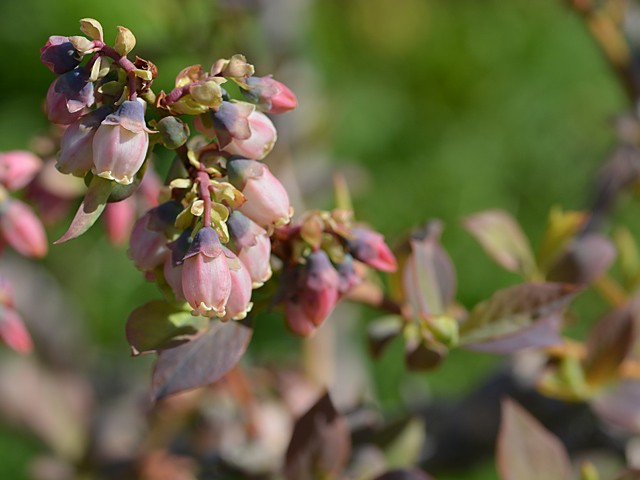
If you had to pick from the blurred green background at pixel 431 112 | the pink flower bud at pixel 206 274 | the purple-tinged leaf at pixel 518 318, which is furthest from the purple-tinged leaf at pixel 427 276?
the blurred green background at pixel 431 112

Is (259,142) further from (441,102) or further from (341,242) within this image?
(441,102)

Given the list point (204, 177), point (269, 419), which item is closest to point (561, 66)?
point (269, 419)

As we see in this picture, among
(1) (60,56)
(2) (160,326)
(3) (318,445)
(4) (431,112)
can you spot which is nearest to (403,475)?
(3) (318,445)

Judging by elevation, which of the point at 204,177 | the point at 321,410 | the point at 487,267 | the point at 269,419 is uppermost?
the point at 204,177

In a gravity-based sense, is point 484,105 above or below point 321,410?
below

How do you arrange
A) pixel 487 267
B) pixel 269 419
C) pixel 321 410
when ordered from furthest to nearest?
pixel 487 267 < pixel 269 419 < pixel 321 410

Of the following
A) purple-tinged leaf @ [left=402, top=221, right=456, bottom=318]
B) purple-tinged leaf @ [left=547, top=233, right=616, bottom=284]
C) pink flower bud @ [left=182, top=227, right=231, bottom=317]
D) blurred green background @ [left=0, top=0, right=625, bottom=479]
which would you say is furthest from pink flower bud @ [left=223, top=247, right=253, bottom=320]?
blurred green background @ [left=0, top=0, right=625, bottom=479]

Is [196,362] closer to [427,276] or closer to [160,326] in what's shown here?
[160,326]
